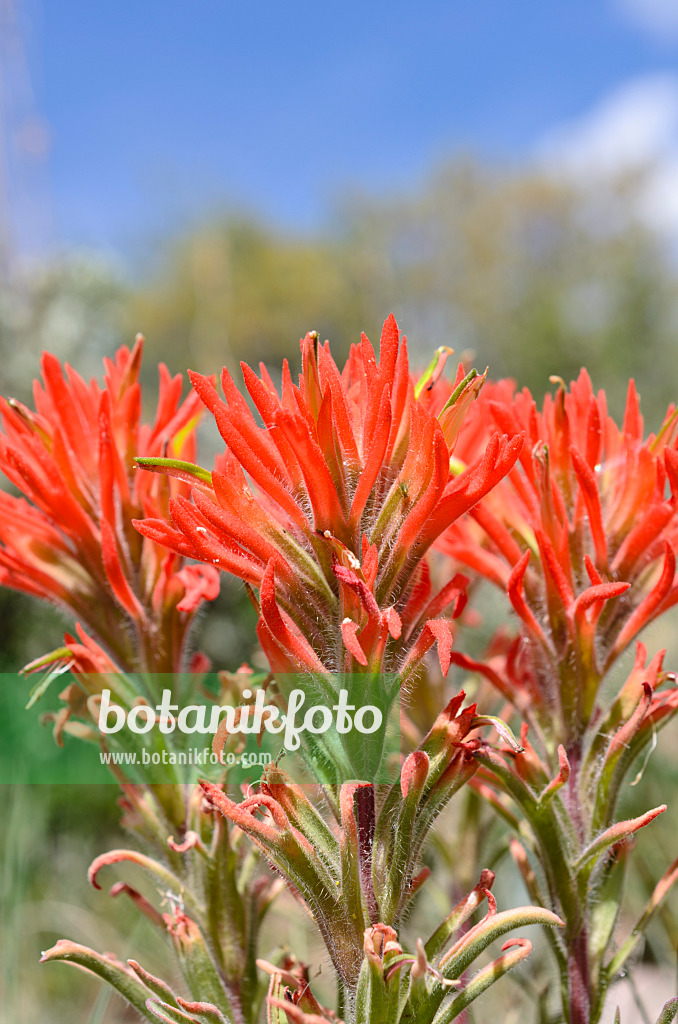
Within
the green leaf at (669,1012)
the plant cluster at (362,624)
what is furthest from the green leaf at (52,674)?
the green leaf at (669,1012)

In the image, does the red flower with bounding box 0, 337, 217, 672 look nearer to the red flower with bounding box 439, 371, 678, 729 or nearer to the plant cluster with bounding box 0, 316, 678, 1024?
the plant cluster with bounding box 0, 316, 678, 1024

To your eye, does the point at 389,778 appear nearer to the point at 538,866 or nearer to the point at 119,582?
the point at 538,866

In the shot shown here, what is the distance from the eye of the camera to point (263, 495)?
2.76 ft

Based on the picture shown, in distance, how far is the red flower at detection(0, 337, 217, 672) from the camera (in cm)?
99

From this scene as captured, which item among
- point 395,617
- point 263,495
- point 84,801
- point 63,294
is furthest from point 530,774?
point 63,294

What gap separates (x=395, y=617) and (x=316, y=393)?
22cm

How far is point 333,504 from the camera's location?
2.49ft

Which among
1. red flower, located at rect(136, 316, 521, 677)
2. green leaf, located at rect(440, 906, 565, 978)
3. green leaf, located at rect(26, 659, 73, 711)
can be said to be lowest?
green leaf, located at rect(440, 906, 565, 978)

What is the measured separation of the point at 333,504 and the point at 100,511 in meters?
0.38

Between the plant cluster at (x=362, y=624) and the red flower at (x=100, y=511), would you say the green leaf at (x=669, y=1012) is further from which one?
the red flower at (x=100, y=511)

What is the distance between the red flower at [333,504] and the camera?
0.73 meters

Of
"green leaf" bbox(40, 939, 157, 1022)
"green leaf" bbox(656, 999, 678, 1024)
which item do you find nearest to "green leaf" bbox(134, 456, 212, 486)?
"green leaf" bbox(40, 939, 157, 1022)

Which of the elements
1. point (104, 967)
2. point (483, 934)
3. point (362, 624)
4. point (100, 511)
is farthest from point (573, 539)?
point (104, 967)

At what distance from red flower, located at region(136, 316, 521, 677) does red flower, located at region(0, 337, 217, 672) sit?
Answer: 0.75 ft
